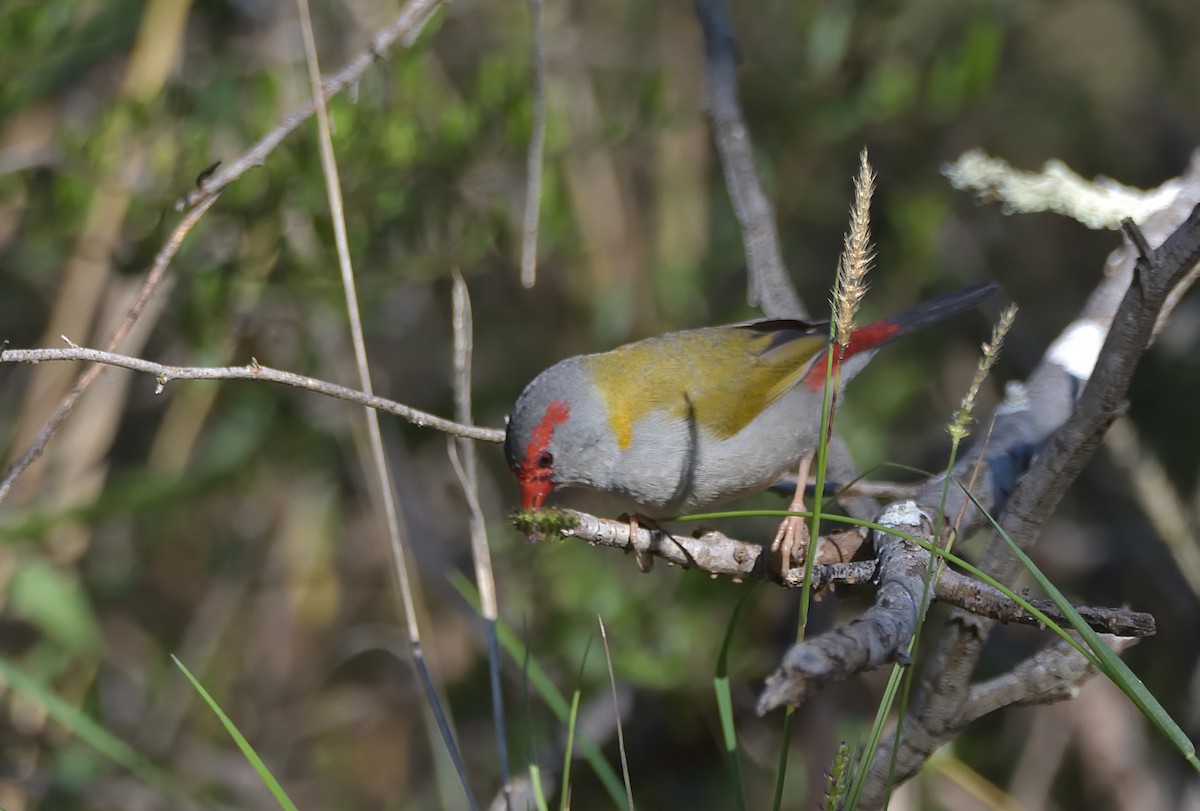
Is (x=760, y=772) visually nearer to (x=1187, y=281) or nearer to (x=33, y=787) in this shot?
(x=33, y=787)

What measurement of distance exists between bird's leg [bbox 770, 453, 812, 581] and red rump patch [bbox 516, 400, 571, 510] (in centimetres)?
64

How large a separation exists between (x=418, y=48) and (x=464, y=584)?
2.03 meters

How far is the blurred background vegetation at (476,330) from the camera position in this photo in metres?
3.76

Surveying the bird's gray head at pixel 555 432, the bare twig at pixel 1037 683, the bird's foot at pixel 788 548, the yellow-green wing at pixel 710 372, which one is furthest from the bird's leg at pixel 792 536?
the bird's gray head at pixel 555 432

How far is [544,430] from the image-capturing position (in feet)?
9.89

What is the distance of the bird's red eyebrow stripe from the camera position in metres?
3.01

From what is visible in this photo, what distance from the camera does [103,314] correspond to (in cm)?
418

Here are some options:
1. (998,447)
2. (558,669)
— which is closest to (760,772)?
(558,669)

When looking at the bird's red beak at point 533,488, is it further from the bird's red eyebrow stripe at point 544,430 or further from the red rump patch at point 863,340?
the red rump patch at point 863,340

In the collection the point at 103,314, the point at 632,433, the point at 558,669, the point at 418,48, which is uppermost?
the point at 418,48

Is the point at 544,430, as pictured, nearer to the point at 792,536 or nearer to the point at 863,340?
the point at 792,536

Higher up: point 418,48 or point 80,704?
point 418,48

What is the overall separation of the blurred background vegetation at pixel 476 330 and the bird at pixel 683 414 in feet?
2.83

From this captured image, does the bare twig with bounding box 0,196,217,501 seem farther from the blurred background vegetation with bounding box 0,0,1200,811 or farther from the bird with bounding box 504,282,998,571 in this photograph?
the blurred background vegetation with bounding box 0,0,1200,811
